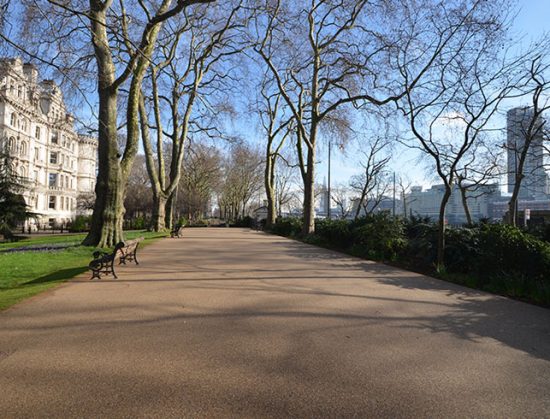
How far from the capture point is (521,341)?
476 cm

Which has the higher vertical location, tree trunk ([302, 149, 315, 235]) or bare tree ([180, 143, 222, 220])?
bare tree ([180, 143, 222, 220])

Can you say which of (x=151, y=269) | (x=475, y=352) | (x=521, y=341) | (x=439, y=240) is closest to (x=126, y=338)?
(x=475, y=352)

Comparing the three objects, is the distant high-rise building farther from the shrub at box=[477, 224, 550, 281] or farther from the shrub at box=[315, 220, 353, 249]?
the shrub at box=[477, 224, 550, 281]

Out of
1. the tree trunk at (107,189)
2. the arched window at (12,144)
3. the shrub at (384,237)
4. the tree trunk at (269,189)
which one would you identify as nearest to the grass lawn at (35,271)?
the tree trunk at (107,189)

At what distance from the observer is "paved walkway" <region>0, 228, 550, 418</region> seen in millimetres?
3088

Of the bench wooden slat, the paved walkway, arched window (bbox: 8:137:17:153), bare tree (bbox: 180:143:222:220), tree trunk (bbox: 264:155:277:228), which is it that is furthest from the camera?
bare tree (bbox: 180:143:222:220)

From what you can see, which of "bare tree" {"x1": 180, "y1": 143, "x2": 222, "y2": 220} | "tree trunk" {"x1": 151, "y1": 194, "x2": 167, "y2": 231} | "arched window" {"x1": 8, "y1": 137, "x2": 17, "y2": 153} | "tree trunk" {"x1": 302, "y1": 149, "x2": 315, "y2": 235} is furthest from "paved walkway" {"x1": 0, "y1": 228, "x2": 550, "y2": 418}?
"bare tree" {"x1": 180, "y1": 143, "x2": 222, "y2": 220}

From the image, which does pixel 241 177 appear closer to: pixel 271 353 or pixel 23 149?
pixel 23 149

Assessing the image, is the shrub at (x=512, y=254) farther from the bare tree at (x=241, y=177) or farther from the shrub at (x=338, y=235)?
the bare tree at (x=241, y=177)

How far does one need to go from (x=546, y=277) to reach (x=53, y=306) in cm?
911

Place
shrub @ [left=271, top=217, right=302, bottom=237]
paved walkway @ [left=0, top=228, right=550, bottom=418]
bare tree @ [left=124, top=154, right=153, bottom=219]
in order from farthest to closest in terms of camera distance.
Answer: bare tree @ [left=124, top=154, right=153, bottom=219]
shrub @ [left=271, top=217, right=302, bottom=237]
paved walkway @ [left=0, top=228, right=550, bottom=418]

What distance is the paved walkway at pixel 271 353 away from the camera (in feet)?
10.1

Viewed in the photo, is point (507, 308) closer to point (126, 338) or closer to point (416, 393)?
point (416, 393)

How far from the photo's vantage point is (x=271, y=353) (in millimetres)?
4156
